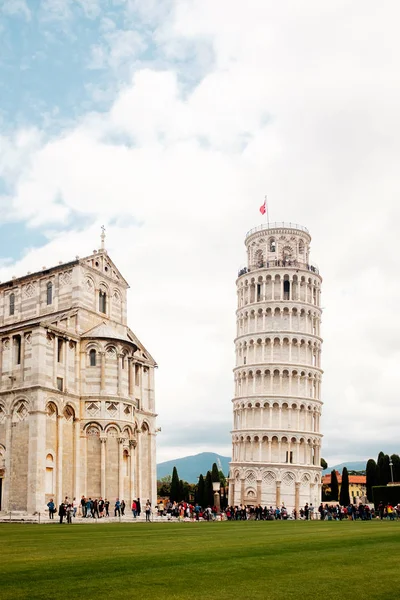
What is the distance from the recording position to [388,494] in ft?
261

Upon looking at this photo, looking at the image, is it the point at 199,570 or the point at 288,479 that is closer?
the point at 199,570

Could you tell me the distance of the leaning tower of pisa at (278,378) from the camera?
91125 millimetres

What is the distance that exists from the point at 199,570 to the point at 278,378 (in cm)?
7874

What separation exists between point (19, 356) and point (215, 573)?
1585 inches

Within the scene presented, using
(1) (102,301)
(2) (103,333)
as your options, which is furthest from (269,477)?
(2) (103,333)

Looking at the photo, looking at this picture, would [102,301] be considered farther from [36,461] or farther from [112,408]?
[36,461]

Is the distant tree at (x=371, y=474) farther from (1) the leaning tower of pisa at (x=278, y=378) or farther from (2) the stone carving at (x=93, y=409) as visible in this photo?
(2) the stone carving at (x=93, y=409)

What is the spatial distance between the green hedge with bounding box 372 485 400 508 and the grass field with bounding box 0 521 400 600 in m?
59.8

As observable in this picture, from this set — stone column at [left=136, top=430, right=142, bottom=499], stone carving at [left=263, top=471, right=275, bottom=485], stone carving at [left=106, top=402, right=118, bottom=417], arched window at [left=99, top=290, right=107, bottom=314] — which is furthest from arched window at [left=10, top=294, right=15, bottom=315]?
stone carving at [left=263, top=471, right=275, bottom=485]

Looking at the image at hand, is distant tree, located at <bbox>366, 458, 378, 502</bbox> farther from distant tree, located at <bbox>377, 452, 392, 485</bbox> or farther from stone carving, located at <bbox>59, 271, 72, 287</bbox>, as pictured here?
stone carving, located at <bbox>59, 271, 72, 287</bbox>

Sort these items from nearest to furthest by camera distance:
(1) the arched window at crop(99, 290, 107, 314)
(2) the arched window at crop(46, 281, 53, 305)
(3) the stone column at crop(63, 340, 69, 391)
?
(3) the stone column at crop(63, 340, 69, 391) → (2) the arched window at crop(46, 281, 53, 305) → (1) the arched window at crop(99, 290, 107, 314)

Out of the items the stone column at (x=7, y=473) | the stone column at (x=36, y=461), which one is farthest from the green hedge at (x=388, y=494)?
the stone column at (x=7, y=473)

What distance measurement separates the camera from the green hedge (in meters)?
78.6

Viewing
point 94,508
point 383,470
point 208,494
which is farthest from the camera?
point 383,470
